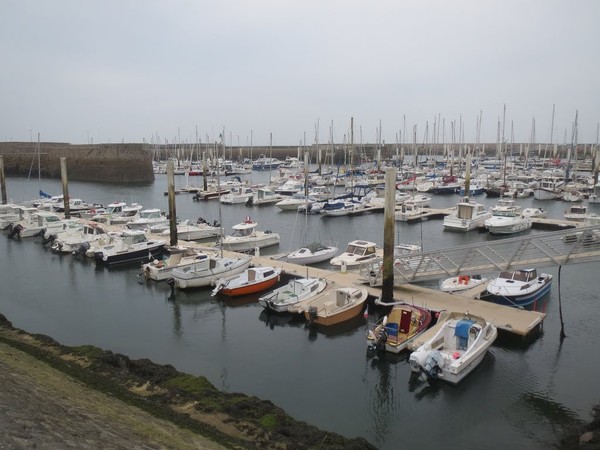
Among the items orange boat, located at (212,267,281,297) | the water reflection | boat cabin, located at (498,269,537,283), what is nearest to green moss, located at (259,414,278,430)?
the water reflection

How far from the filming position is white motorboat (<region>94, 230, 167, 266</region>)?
31344 mm

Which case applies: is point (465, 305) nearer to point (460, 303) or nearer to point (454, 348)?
point (460, 303)

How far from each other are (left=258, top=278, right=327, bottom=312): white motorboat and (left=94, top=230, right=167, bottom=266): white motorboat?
37.3 feet

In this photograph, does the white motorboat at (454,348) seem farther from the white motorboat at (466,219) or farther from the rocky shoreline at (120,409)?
the white motorboat at (466,219)

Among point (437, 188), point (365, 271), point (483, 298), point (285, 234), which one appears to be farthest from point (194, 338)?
point (437, 188)

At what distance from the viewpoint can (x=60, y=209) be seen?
51.8 metres

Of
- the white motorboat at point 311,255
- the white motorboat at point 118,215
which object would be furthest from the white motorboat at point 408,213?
the white motorboat at point 118,215

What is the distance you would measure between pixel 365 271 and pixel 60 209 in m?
39.5

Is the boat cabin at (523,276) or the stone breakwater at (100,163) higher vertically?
the stone breakwater at (100,163)

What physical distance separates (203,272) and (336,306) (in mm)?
8041

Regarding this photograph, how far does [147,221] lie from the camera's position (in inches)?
1640

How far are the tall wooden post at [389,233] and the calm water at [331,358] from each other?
165 centimetres

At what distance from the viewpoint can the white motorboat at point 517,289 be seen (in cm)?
2188

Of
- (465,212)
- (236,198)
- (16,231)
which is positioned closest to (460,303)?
(465,212)
